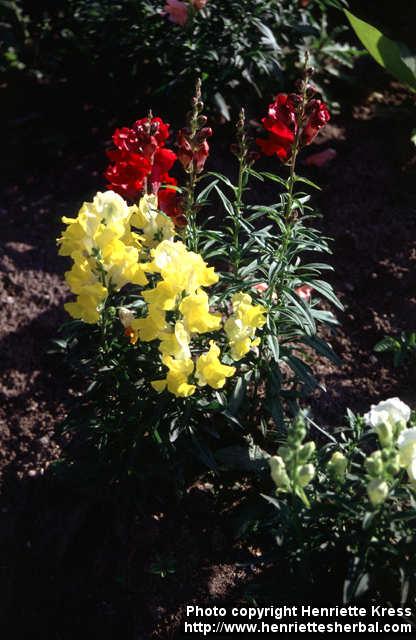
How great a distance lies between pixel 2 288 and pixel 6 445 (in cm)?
99

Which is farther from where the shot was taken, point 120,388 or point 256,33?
point 256,33

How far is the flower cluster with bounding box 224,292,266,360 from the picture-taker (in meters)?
2.23

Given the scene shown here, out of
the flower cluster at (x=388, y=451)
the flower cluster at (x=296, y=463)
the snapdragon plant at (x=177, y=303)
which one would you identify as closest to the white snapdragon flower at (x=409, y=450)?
the flower cluster at (x=388, y=451)

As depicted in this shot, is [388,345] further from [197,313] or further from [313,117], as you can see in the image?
[197,313]

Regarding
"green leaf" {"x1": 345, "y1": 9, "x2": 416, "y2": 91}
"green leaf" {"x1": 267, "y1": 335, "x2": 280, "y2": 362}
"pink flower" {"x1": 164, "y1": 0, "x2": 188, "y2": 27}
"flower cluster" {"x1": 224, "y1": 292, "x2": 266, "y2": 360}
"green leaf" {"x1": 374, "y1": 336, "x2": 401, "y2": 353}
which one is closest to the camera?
"flower cluster" {"x1": 224, "y1": 292, "x2": 266, "y2": 360}

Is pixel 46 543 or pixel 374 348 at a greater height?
pixel 374 348

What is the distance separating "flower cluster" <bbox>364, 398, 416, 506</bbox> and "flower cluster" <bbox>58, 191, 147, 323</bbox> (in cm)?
88

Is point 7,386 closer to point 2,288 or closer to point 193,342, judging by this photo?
point 2,288

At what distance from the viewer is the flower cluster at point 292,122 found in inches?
91.9

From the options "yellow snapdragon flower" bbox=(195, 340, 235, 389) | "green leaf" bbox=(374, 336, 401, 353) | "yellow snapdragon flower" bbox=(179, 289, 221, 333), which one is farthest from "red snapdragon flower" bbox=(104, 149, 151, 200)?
"green leaf" bbox=(374, 336, 401, 353)

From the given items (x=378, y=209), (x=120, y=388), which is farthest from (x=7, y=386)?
(x=378, y=209)

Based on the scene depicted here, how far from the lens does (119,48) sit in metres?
4.26

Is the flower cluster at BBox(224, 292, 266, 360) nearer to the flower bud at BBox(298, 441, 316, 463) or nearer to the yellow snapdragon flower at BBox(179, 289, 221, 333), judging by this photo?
the yellow snapdragon flower at BBox(179, 289, 221, 333)

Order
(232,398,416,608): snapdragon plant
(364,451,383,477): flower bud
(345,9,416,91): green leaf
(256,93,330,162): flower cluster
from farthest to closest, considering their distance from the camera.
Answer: (345,9,416,91): green leaf → (256,93,330,162): flower cluster → (232,398,416,608): snapdragon plant → (364,451,383,477): flower bud
